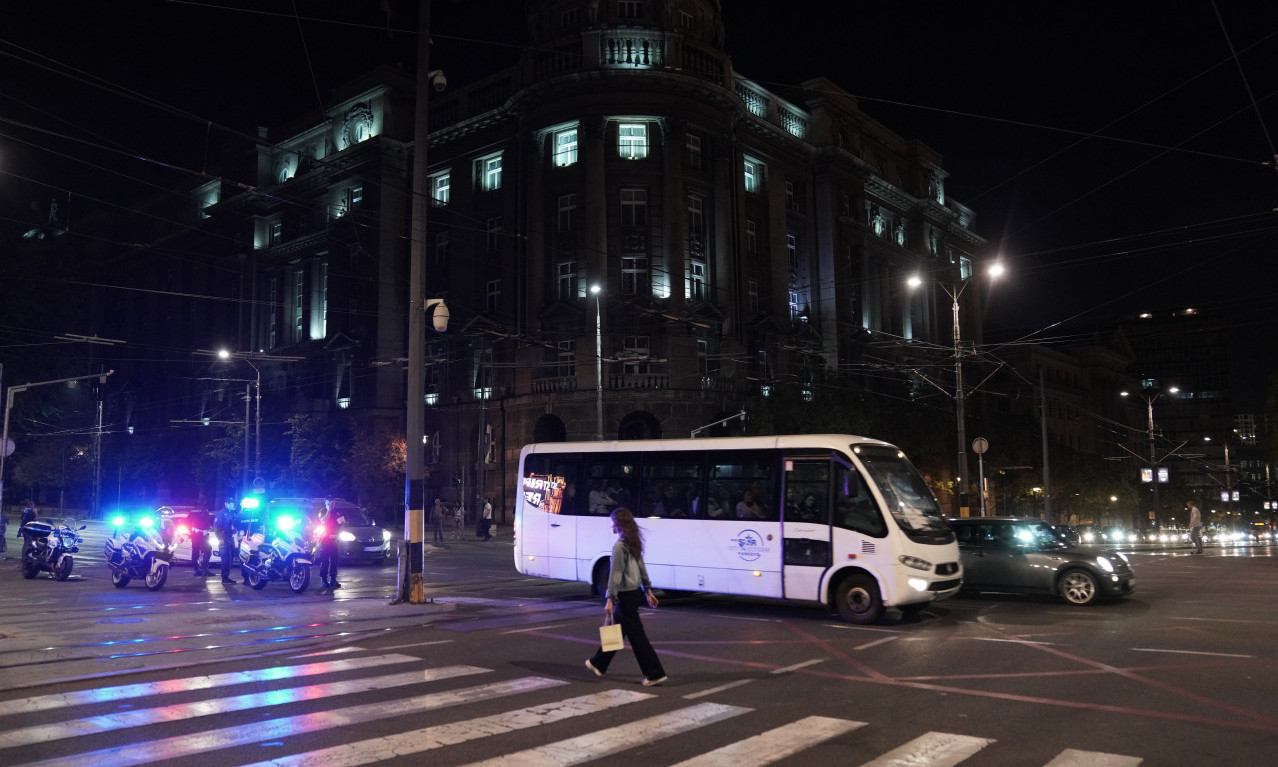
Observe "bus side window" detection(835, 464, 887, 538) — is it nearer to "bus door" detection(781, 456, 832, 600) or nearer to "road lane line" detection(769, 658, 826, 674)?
"bus door" detection(781, 456, 832, 600)

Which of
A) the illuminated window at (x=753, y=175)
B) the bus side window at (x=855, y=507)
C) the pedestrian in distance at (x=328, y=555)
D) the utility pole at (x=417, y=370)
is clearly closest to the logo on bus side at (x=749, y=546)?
the bus side window at (x=855, y=507)

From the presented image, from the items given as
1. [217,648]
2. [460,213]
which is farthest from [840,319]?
[217,648]

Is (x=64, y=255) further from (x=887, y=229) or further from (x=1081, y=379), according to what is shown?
(x=1081, y=379)

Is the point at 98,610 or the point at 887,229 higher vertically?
the point at 887,229

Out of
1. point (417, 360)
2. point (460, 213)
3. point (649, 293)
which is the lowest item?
point (417, 360)

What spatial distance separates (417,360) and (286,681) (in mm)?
7899

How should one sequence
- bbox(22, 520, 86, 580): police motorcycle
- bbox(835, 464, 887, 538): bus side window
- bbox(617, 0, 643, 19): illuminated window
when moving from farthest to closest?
bbox(617, 0, 643, 19): illuminated window, bbox(22, 520, 86, 580): police motorcycle, bbox(835, 464, 887, 538): bus side window

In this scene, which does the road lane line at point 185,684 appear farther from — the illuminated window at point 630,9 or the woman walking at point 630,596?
the illuminated window at point 630,9

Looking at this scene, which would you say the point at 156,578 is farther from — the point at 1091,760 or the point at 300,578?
the point at 1091,760

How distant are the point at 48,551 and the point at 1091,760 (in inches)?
881

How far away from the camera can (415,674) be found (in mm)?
9375

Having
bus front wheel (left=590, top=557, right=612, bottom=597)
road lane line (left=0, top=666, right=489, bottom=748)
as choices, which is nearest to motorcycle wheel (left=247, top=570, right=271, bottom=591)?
bus front wheel (left=590, top=557, right=612, bottom=597)

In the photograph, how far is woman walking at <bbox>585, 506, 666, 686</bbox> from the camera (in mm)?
8750

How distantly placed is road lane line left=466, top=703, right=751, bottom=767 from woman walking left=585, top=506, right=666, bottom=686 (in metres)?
0.92
